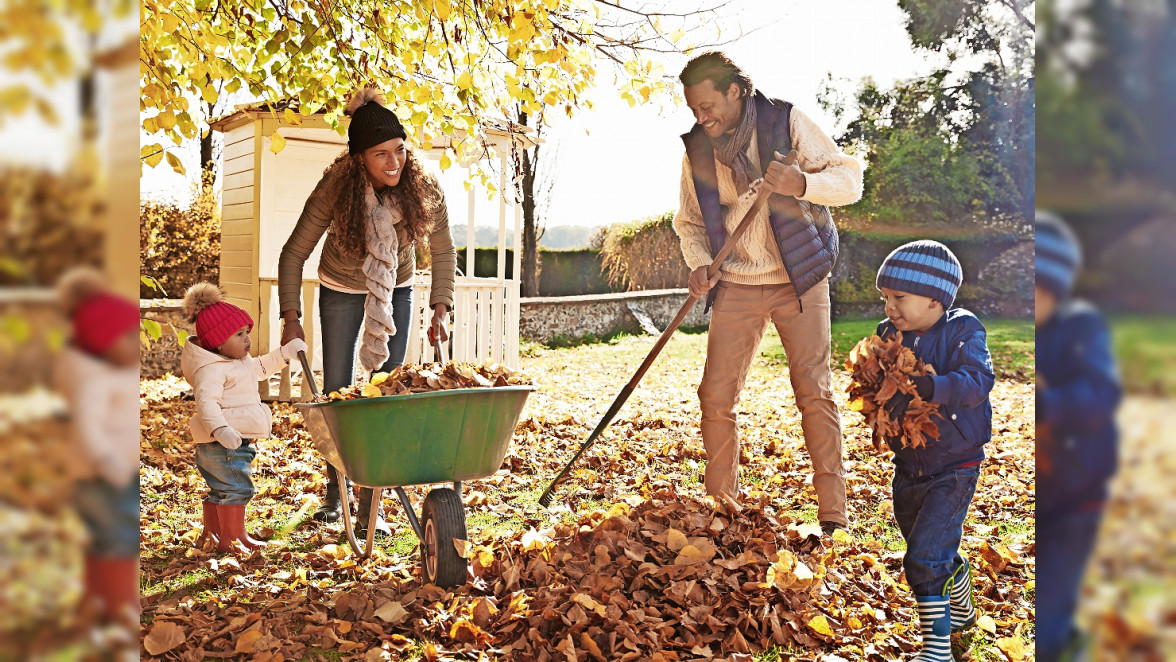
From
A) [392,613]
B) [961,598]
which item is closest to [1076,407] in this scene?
[961,598]

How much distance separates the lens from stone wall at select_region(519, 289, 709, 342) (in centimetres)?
1476

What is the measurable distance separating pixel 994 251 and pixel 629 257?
24.0 feet

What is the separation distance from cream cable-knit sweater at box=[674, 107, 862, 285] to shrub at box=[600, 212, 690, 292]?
522 inches

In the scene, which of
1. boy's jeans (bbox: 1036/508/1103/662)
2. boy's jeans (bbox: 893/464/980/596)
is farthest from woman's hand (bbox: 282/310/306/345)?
boy's jeans (bbox: 1036/508/1103/662)

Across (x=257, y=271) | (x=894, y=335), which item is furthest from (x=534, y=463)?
(x=257, y=271)

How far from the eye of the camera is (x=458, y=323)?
9.14 m

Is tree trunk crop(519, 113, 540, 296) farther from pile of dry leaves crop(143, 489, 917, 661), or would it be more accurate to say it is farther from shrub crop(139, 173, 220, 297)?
pile of dry leaves crop(143, 489, 917, 661)

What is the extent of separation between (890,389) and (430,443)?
1.53 meters

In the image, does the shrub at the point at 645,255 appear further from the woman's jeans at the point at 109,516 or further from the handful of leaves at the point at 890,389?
the woman's jeans at the point at 109,516

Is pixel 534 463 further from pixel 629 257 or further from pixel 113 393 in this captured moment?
pixel 629 257

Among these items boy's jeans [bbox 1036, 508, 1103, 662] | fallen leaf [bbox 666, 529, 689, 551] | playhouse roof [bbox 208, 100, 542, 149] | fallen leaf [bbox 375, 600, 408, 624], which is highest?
playhouse roof [bbox 208, 100, 542, 149]

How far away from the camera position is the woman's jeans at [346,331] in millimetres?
3963

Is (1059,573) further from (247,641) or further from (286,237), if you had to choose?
Answer: (286,237)

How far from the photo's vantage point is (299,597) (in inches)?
124
